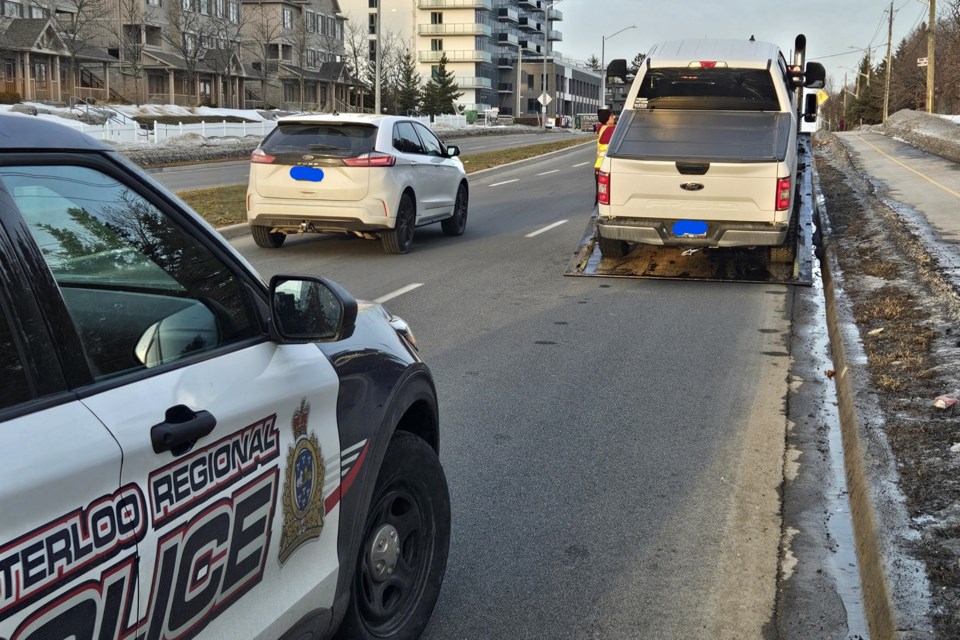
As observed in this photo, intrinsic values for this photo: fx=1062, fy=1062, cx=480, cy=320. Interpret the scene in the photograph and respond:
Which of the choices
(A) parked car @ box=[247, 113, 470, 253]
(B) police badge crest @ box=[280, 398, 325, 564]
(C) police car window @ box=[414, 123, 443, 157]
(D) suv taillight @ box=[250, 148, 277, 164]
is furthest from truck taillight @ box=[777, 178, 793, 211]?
(B) police badge crest @ box=[280, 398, 325, 564]

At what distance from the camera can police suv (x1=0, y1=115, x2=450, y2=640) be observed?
192cm

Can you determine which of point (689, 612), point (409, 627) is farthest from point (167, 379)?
point (689, 612)

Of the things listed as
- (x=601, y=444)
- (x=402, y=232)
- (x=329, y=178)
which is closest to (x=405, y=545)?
(x=601, y=444)

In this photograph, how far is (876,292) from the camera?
10062 millimetres

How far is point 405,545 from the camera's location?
3535 mm

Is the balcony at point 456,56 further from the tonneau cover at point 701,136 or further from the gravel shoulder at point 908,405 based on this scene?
the tonneau cover at point 701,136

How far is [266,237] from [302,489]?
36.7 ft

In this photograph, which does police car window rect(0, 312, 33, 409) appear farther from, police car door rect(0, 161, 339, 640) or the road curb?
the road curb

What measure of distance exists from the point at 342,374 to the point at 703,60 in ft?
33.9

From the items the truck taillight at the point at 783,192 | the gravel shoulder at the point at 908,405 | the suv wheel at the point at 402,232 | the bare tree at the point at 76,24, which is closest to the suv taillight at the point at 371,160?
the suv wheel at the point at 402,232

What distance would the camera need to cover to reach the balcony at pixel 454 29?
403 feet

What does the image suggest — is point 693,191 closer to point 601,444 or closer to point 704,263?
point 704,263

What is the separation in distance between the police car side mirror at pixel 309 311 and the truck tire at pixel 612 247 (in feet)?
32.0

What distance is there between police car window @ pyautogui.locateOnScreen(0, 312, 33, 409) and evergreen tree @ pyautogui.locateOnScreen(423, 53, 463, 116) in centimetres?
9518
